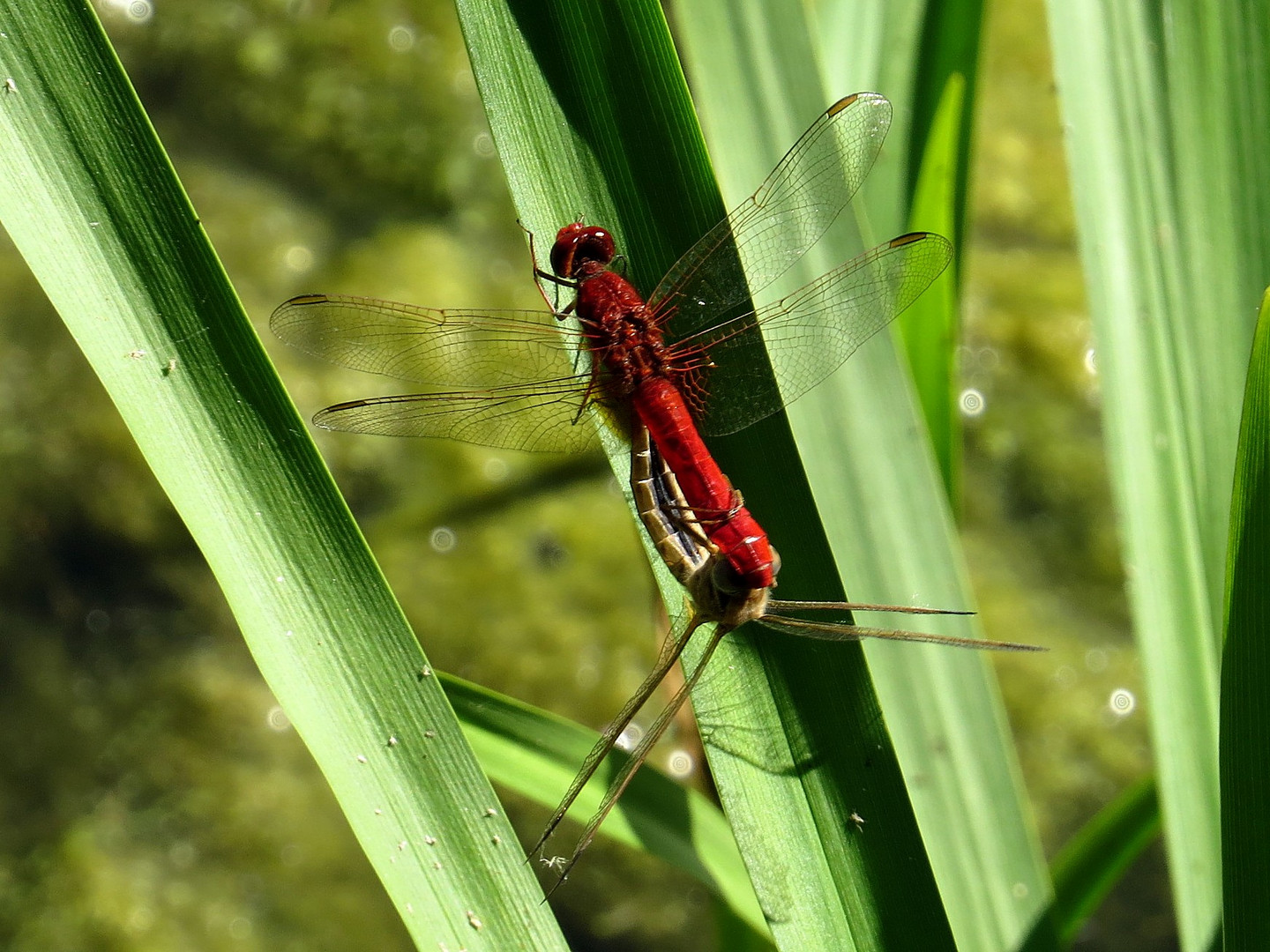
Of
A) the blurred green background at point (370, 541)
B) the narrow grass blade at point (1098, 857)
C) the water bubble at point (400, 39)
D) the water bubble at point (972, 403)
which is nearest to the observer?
the narrow grass blade at point (1098, 857)

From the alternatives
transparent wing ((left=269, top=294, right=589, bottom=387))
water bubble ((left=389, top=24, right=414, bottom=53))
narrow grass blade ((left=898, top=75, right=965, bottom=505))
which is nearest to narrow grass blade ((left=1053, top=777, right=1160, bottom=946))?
narrow grass blade ((left=898, top=75, right=965, bottom=505))

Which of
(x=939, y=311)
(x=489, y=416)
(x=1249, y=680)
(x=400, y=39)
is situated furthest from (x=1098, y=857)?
(x=400, y=39)

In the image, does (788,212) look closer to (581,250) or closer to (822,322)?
(822,322)

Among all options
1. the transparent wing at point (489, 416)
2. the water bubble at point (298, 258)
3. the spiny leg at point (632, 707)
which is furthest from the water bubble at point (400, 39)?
the spiny leg at point (632, 707)

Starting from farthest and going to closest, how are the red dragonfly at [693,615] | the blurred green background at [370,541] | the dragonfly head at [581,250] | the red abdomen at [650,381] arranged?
the blurred green background at [370,541], the red abdomen at [650,381], the dragonfly head at [581,250], the red dragonfly at [693,615]

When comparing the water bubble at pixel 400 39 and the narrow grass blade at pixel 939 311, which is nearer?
the narrow grass blade at pixel 939 311

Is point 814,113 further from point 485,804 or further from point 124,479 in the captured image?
point 124,479

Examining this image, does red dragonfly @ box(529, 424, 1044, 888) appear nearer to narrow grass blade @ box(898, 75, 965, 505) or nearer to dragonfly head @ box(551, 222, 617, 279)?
dragonfly head @ box(551, 222, 617, 279)

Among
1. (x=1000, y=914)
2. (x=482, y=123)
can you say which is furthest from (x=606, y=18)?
(x=482, y=123)

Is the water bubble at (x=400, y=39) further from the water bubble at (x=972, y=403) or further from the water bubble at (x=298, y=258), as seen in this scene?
the water bubble at (x=972, y=403)

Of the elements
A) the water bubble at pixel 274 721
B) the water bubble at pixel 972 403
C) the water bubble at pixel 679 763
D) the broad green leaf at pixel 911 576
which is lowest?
the water bubble at pixel 679 763
